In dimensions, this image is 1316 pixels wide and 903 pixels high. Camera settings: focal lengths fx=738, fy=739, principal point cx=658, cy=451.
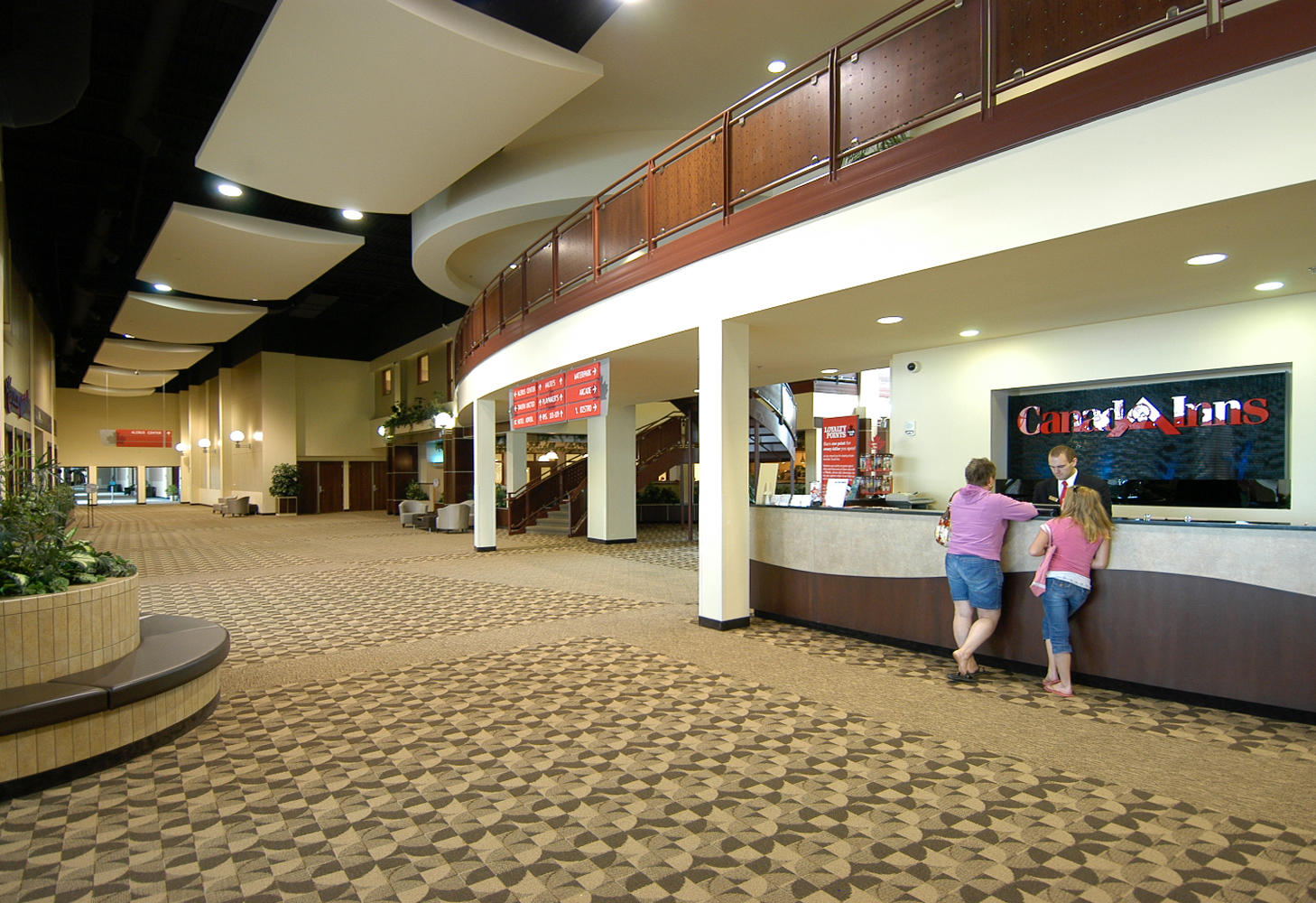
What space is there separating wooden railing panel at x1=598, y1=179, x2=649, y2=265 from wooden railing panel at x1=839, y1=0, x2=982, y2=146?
8.25 feet

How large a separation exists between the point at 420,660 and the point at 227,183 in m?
10.6

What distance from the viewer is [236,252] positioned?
46.9 feet

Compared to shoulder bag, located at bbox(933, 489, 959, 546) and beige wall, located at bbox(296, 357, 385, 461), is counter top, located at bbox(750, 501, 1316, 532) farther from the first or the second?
beige wall, located at bbox(296, 357, 385, 461)

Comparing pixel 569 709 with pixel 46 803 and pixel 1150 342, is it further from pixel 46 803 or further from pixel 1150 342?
pixel 1150 342

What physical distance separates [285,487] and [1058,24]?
87.9ft

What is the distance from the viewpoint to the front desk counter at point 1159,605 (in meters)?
4.06

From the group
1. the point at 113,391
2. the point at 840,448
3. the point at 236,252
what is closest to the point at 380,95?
the point at 840,448

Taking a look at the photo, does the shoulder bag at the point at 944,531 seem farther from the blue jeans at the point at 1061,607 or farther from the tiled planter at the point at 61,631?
the tiled planter at the point at 61,631

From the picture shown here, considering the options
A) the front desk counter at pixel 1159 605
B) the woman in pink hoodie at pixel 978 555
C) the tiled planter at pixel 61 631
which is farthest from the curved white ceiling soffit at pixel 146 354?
the woman in pink hoodie at pixel 978 555

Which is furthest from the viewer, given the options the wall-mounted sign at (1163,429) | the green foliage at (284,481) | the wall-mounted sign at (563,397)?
the green foliage at (284,481)

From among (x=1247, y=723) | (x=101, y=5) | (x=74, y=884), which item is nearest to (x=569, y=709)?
(x=74, y=884)

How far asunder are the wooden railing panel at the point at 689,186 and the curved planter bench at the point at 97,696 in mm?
5122

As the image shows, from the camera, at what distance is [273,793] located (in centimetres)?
332

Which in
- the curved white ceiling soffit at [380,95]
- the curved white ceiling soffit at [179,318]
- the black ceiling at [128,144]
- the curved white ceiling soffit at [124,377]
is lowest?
the curved white ceiling soffit at [124,377]
